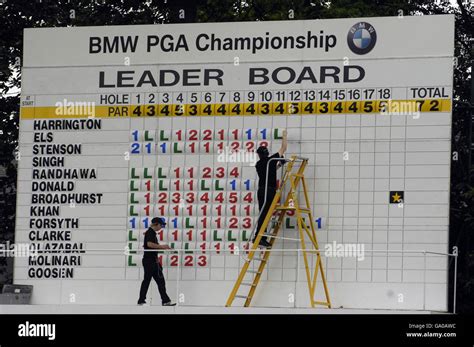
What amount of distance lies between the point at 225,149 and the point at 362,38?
10.00ft

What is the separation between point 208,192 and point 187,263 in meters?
1.29

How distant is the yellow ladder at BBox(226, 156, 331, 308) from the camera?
78.0 feet

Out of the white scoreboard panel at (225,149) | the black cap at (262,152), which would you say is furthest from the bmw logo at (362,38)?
the black cap at (262,152)

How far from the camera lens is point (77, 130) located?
25359 millimetres

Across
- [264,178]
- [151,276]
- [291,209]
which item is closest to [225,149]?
[264,178]

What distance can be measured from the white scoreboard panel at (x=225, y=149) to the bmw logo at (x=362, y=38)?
3cm

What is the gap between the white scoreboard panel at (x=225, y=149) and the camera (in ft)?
78.7

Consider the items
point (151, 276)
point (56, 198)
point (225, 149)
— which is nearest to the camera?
point (151, 276)

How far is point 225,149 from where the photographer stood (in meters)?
24.8

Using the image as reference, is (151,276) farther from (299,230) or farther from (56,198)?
(299,230)

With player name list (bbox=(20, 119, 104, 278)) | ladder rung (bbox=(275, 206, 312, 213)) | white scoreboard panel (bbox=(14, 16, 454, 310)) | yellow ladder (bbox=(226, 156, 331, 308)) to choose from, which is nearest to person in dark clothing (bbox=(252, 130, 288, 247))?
yellow ladder (bbox=(226, 156, 331, 308))

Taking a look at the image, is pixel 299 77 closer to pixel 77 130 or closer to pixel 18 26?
pixel 77 130
